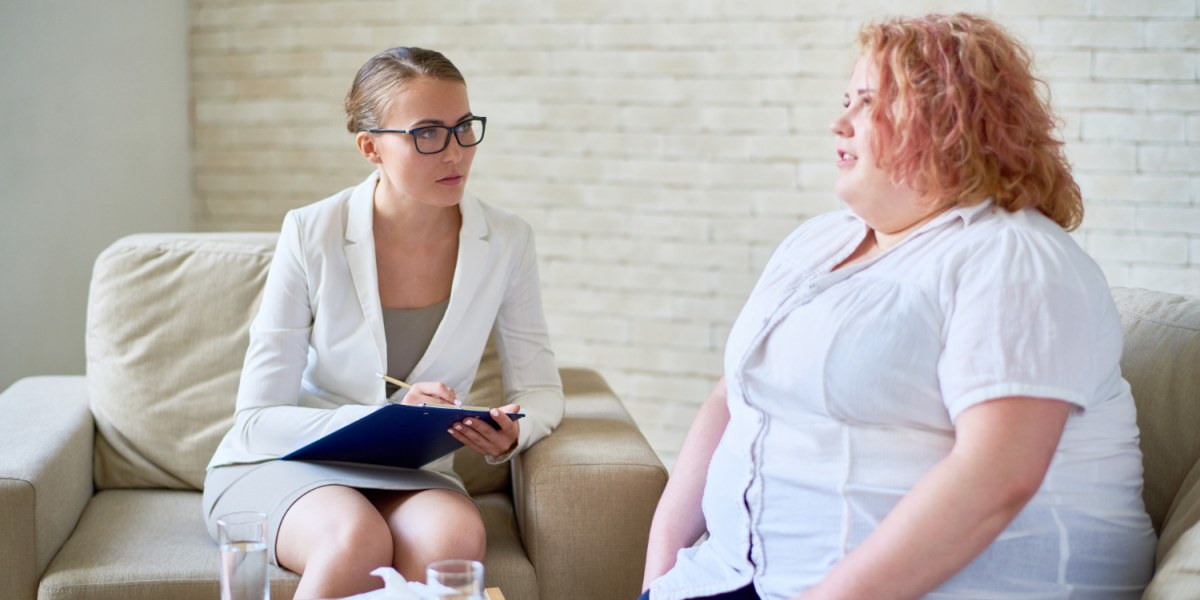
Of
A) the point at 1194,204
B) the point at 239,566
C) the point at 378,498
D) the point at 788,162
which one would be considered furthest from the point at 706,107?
the point at 239,566

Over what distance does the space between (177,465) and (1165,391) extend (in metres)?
1.85

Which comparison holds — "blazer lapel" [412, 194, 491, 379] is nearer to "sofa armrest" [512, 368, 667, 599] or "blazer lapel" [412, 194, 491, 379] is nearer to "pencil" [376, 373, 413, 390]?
"pencil" [376, 373, 413, 390]

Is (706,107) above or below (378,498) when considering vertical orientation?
above

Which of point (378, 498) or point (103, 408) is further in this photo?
point (103, 408)

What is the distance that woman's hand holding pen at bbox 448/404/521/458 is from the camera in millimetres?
1982

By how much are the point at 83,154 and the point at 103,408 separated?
1333 millimetres

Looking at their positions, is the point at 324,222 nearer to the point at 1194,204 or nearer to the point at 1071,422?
the point at 1071,422

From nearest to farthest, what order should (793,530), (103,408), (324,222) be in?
1. (793,530)
2. (324,222)
3. (103,408)

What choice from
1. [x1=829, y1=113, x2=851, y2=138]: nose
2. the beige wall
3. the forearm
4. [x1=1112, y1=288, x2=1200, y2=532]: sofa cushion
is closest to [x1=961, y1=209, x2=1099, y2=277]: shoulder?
[x1=829, y1=113, x2=851, y2=138]: nose

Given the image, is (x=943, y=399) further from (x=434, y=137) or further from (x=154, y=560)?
(x=154, y=560)

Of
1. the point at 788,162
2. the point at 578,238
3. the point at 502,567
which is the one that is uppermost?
the point at 788,162

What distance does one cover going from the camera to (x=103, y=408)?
2.45 m

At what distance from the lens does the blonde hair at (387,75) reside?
2113mm

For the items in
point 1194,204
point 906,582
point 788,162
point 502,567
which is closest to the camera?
point 906,582
